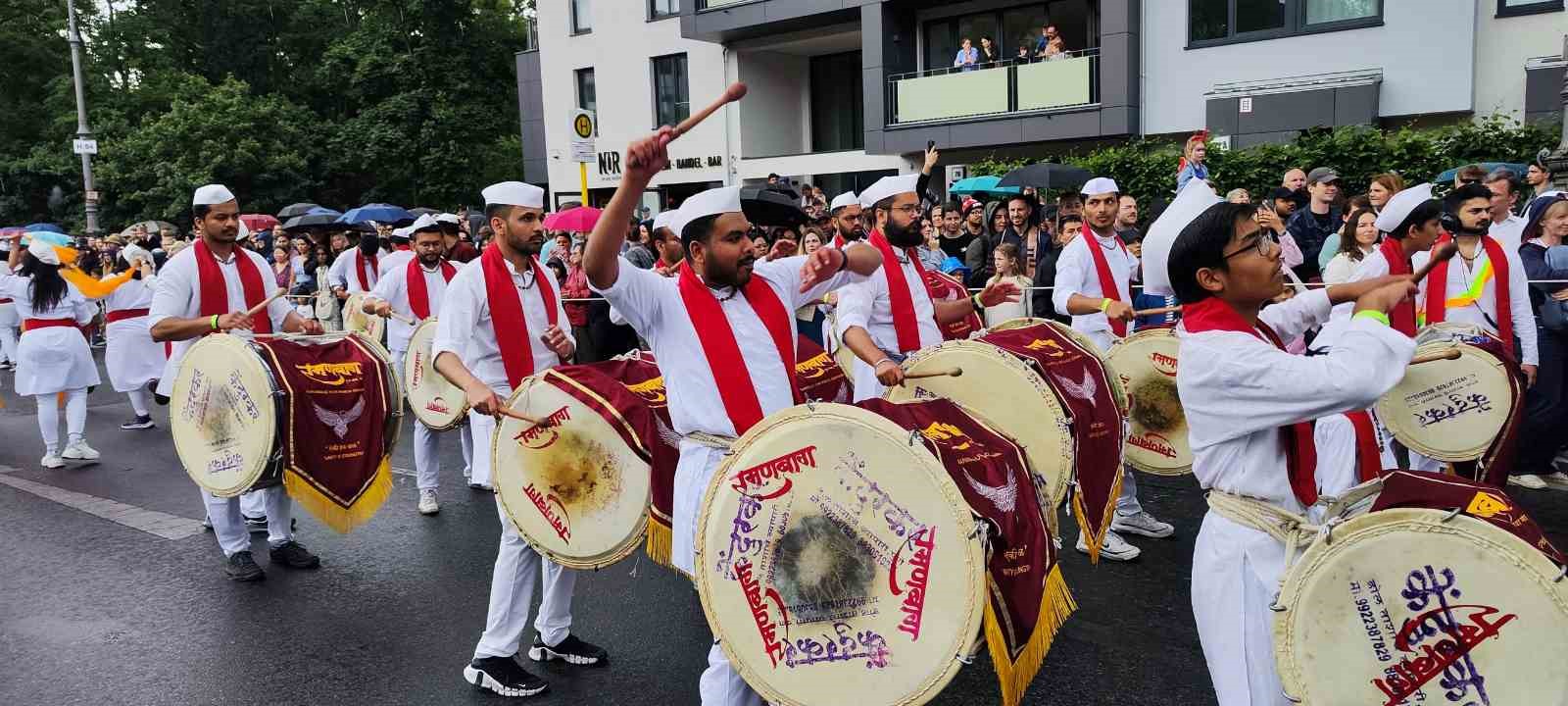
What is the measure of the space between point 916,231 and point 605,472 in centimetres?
246

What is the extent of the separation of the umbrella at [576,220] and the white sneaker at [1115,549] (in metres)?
8.83

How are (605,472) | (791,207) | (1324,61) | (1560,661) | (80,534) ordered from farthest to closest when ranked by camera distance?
(1324,61)
(791,207)
(80,534)
(605,472)
(1560,661)

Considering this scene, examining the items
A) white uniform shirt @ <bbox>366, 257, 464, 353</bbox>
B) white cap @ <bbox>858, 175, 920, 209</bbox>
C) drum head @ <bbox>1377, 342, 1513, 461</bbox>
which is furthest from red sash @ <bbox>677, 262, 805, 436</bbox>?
white uniform shirt @ <bbox>366, 257, 464, 353</bbox>

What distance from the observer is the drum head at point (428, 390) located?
7.37 m

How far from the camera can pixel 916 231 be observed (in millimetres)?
6047

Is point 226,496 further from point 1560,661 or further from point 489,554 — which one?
point 1560,661

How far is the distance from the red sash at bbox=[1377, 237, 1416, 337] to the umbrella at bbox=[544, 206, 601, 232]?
9.53 m

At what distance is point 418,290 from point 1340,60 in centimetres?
1400

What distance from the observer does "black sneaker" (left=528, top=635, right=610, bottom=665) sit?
15.4ft

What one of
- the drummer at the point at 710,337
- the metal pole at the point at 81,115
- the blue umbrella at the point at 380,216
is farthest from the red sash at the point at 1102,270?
the metal pole at the point at 81,115

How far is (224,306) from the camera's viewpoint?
630 centimetres

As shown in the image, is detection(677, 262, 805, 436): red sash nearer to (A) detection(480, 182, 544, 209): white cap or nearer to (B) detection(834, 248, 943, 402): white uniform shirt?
(A) detection(480, 182, 544, 209): white cap

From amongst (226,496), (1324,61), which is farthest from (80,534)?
(1324,61)

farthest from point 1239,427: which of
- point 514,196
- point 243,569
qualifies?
point 243,569
